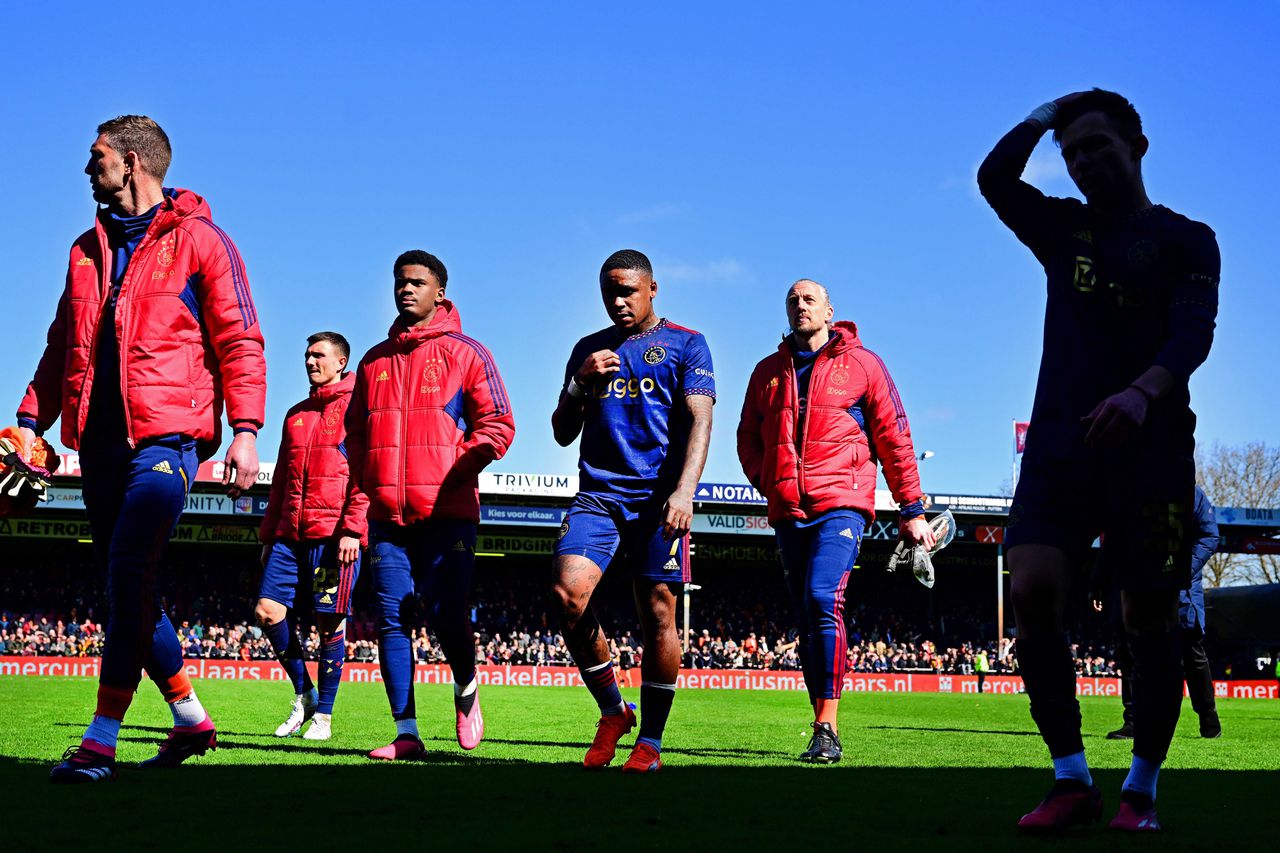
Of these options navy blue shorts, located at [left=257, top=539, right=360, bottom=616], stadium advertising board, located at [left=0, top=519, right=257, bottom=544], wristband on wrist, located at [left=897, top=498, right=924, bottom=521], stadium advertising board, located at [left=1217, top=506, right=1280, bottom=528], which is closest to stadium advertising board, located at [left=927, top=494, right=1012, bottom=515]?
stadium advertising board, located at [left=1217, top=506, right=1280, bottom=528]

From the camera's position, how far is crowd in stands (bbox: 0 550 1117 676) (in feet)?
124

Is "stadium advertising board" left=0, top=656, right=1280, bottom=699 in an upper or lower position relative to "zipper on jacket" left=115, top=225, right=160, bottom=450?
lower

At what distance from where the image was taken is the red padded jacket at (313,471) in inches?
364

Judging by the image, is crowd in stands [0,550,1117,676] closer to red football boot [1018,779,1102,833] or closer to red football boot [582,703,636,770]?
red football boot [582,703,636,770]

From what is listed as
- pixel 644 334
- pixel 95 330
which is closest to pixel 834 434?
pixel 644 334

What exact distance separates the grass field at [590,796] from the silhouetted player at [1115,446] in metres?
0.36

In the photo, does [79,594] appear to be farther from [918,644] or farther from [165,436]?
[165,436]

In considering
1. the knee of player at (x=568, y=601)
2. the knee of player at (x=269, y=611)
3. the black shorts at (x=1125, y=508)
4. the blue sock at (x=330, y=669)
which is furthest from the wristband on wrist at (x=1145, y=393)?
the knee of player at (x=269, y=611)

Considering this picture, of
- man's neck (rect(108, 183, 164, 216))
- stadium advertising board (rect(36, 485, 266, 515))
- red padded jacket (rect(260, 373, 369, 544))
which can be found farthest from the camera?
stadium advertising board (rect(36, 485, 266, 515))

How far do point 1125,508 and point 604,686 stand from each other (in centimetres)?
298

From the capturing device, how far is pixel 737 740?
8562 millimetres

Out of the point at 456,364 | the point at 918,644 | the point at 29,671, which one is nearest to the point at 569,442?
the point at 456,364

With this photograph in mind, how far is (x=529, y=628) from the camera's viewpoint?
47.5 meters

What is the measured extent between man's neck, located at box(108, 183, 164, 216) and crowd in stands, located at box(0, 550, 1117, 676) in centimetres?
2976
